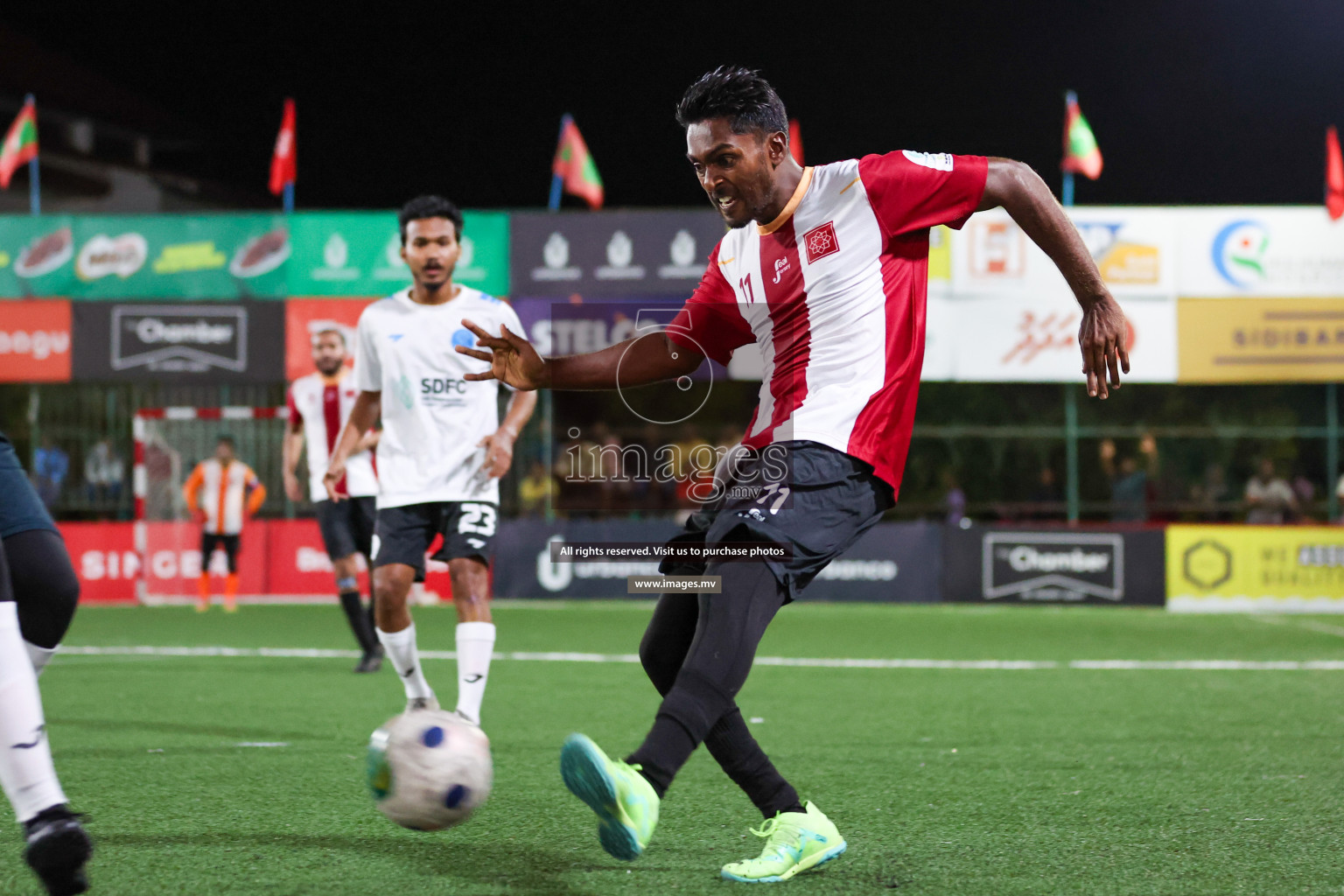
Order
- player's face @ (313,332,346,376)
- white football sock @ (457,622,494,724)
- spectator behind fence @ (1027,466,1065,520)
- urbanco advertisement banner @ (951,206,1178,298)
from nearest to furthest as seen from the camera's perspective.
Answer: white football sock @ (457,622,494,724), player's face @ (313,332,346,376), urbanco advertisement banner @ (951,206,1178,298), spectator behind fence @ (1027,466,1065,520)

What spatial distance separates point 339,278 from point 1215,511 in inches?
567

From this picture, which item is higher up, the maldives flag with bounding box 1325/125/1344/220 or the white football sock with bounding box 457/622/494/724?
the maldives flag with bounding box 1325/125/1344/220

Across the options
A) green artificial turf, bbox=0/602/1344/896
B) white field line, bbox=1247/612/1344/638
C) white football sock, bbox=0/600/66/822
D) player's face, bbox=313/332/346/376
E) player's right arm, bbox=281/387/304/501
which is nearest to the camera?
white football sock, bbox=0/600/66/822

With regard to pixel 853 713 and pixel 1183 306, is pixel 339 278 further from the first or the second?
pixel 853 713

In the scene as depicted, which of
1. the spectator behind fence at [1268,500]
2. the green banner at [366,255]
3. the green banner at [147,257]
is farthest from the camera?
the spectator behind fence at [1268,500]

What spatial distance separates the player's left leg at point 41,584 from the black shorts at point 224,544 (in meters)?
13.1

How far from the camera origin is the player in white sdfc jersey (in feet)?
19.8

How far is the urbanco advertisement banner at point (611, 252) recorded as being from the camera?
18391mm

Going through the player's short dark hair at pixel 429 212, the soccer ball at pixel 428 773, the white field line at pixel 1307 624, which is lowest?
the white field line at pixel 1307 624

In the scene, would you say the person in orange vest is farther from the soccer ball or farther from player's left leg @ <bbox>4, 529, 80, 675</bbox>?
the soccer ball

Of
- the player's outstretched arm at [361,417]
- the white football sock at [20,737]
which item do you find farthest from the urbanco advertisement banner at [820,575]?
the white football sock at [20,737]

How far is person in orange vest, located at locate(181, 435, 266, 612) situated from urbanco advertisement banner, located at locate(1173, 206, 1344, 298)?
12897mm

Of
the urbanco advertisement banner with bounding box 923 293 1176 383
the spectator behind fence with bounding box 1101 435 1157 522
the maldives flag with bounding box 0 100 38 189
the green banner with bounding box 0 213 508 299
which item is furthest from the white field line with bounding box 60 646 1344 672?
the maldives flag with bounding box 0 100 38 189

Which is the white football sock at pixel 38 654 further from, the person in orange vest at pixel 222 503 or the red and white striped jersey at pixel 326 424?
the person in orange vest at pixel 222 503
